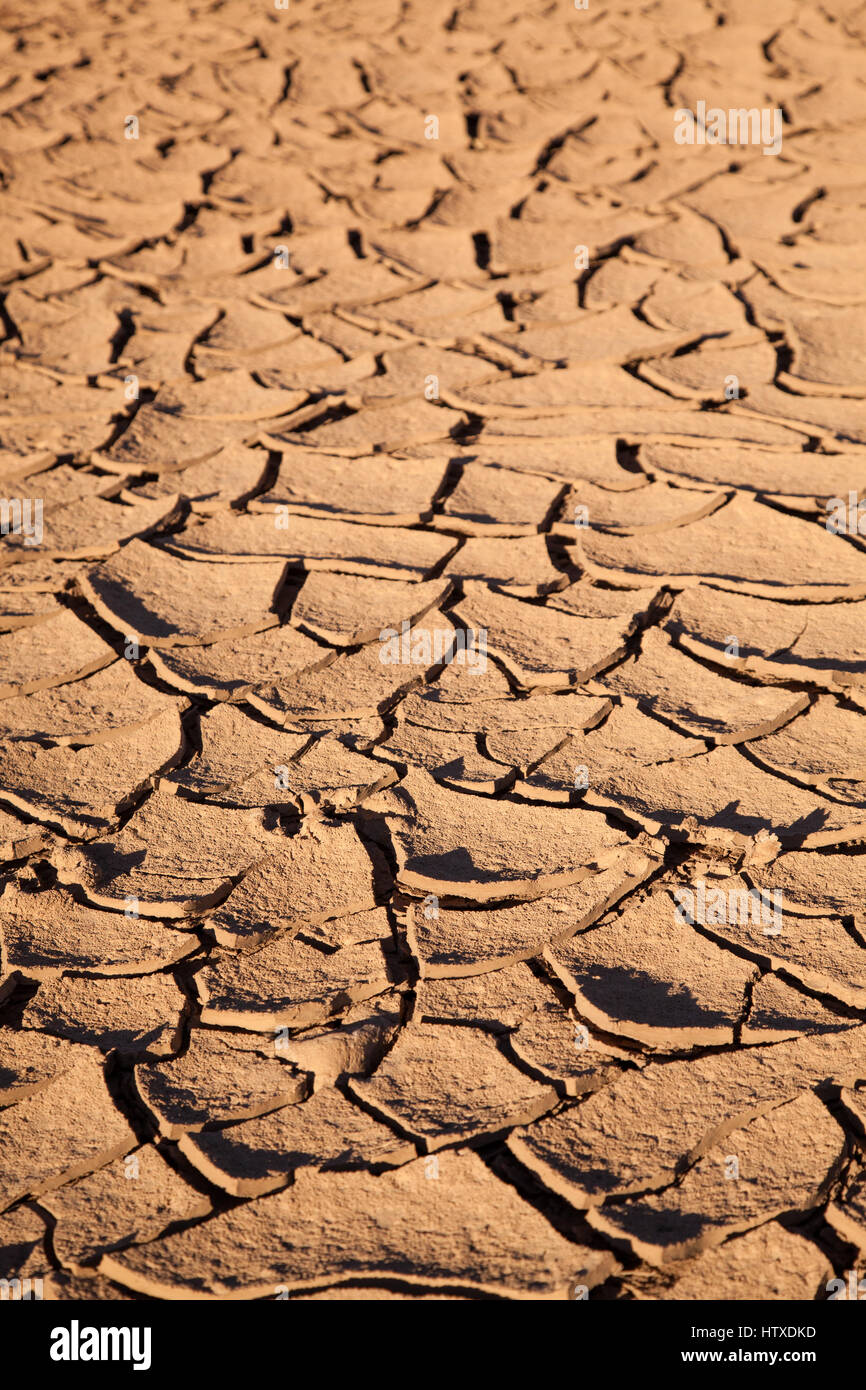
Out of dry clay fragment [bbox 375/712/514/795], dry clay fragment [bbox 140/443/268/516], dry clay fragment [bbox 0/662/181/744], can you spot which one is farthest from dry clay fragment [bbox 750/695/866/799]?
dry clay fragment [bbox 140/443/268/516]

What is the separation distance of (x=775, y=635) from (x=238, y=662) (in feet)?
3.18

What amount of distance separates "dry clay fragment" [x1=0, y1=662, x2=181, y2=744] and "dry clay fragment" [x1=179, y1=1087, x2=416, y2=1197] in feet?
2.55

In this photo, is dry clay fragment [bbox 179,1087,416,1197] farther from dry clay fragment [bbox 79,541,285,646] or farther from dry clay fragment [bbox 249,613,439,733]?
dry clay fragment [bbox 79,541,285,646]

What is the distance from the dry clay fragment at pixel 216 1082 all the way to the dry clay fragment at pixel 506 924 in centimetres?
24

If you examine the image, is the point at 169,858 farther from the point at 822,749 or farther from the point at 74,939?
the point at 822,749

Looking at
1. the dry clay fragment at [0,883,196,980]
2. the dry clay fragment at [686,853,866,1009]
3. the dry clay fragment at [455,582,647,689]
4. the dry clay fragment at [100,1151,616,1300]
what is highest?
the dry clay fragment at [455,582,647,689]

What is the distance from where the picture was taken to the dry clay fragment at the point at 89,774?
179cm

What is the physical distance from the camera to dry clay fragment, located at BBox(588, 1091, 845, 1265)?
4.10 feet

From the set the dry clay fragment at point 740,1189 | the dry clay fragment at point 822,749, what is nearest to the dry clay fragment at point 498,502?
the dry clay fragment at point 822,749

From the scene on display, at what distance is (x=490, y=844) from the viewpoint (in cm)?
171

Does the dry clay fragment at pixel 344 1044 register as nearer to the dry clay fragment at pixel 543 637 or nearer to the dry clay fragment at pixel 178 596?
the dry clay fragment at pixel 543 637

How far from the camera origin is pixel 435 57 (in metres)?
4.26

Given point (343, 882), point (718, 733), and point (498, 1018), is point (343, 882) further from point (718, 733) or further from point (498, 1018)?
point (718, 733)
